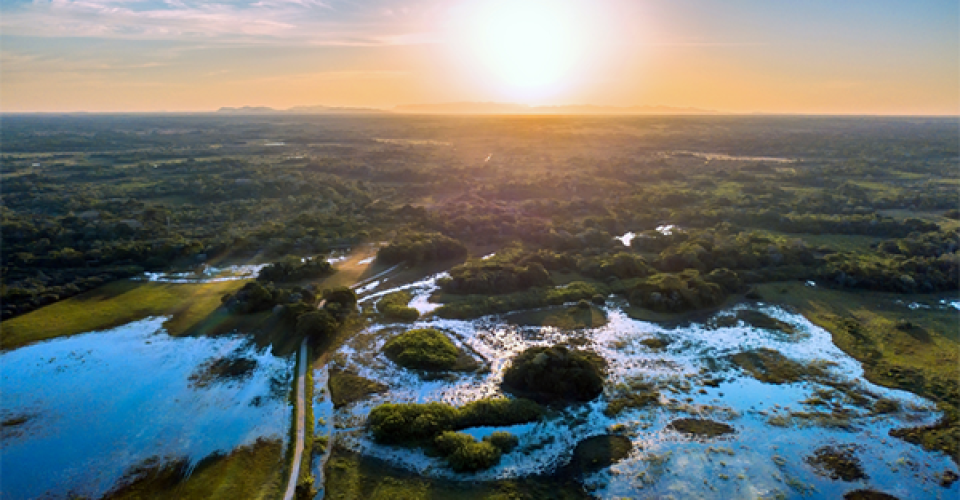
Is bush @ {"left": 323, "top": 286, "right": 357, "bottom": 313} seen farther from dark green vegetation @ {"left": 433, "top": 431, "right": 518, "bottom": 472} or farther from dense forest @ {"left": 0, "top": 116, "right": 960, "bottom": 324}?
dark green vegetation @ {"left": 433, "top": 431, "right": 518, "bottom": 472}

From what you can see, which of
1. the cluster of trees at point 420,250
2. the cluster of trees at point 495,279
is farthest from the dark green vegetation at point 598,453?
the cluster of trees at point 420,250

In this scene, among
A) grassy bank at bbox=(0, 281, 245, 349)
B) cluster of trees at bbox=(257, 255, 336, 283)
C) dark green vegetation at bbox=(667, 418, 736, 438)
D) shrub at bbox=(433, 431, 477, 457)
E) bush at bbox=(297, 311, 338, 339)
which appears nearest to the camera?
shrub at bbox=(433, 431, 477, 457)

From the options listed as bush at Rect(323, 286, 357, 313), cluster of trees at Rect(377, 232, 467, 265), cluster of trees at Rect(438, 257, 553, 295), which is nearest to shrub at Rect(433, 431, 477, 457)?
bush at Rect(323, 286, 357, 313)

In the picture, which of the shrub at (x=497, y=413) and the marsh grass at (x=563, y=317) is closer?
the shrub at (x=497, y=413)

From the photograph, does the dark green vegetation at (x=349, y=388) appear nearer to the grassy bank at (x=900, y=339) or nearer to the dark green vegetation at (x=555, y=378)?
the dark green vegetation at (x=555, y=378)

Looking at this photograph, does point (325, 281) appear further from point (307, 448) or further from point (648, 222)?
point (648, 222)
